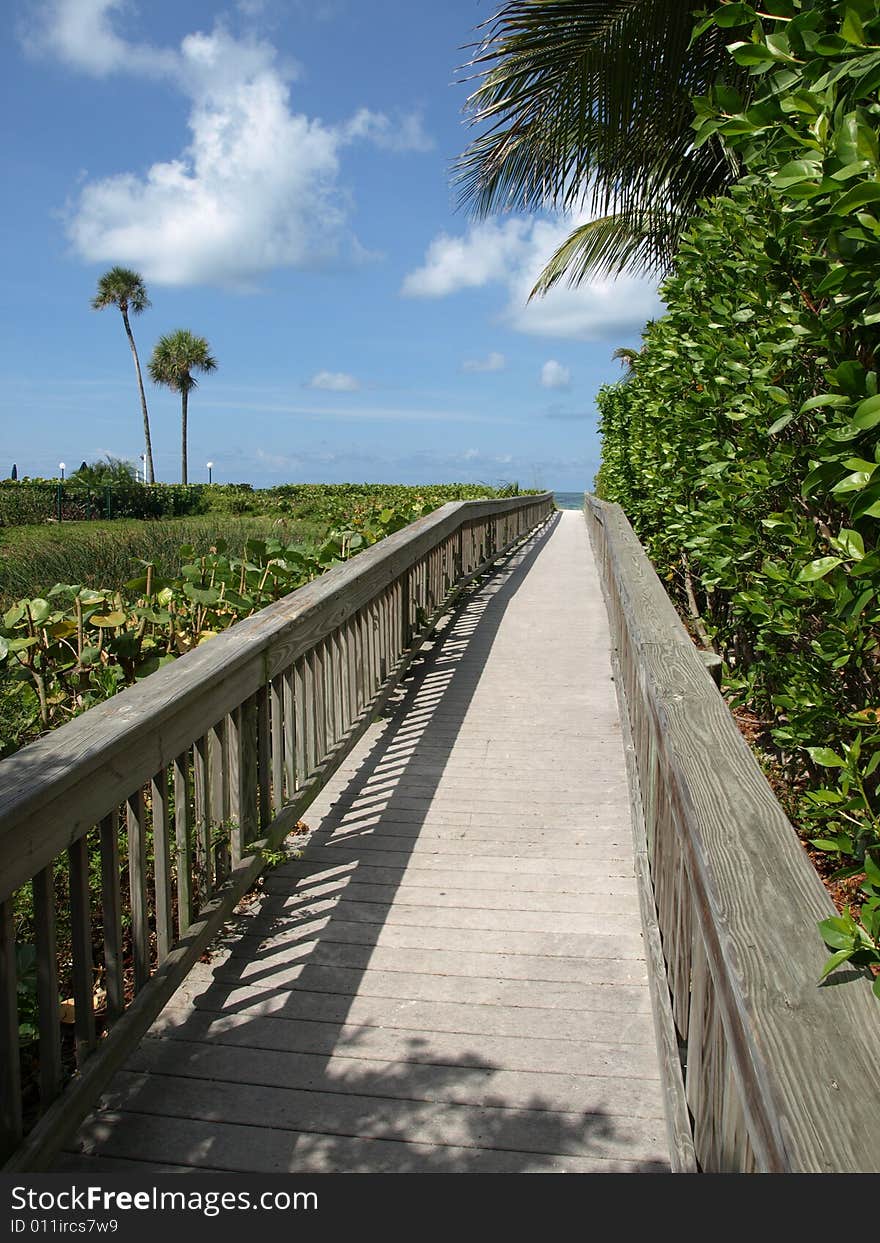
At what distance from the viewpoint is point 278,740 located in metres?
3.75

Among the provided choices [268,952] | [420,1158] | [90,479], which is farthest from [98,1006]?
[90,479]

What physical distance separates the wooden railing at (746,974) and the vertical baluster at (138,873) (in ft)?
4.46

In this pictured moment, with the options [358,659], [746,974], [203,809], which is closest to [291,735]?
[203,809]

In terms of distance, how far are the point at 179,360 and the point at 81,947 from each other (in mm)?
72823

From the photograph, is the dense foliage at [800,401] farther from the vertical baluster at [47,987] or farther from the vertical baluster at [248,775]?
the vertical baluster at [248,775]

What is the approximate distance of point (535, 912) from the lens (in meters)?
3.49

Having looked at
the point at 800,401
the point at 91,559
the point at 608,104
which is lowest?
the point at 91,559

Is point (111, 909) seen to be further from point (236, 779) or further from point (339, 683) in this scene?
point (339, 683)

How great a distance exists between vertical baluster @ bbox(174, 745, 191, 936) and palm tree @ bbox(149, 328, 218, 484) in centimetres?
7207

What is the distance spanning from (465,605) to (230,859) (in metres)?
6.79

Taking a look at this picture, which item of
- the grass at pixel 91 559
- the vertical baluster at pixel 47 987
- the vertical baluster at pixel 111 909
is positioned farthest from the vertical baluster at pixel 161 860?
the grass at pixel 91 559

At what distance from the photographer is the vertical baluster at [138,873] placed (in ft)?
8.17

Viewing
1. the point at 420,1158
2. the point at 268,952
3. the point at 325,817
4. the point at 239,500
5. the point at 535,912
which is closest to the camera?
the point at 420,1158

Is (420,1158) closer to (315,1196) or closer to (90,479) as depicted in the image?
(315,1196)
